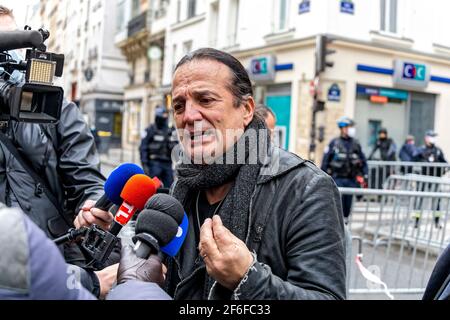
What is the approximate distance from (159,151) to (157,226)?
23.6 feet

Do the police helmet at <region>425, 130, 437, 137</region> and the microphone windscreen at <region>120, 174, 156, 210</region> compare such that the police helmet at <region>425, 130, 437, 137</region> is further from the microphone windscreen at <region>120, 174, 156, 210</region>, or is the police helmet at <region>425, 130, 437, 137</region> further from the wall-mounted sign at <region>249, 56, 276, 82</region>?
the microphone windscreen at <region>120, 174, 156, 210</region>

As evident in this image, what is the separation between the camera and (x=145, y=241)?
3.70 feet

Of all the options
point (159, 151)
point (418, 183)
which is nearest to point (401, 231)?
point (418, 183)

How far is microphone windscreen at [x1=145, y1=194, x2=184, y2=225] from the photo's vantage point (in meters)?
1.24

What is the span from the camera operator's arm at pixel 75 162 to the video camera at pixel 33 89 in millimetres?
721

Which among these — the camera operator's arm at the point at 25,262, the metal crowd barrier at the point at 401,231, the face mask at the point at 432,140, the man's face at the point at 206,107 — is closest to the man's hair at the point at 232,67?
the man's face at the point at 206,107

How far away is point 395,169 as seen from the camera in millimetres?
8469

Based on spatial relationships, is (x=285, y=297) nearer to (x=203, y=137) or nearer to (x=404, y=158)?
(x=203, y=137)

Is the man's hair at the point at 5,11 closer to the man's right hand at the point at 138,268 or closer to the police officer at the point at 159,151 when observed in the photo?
the man's right hand at the point at 138,268

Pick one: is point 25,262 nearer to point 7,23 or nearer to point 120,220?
point 120,220

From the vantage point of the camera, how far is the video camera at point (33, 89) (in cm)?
124
